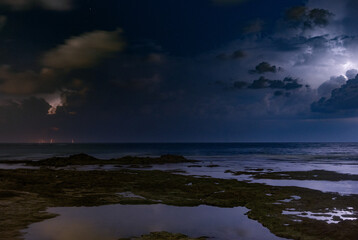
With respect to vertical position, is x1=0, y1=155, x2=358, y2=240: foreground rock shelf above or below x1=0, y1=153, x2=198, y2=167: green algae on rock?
above

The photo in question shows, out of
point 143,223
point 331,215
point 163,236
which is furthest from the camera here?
point 331,215

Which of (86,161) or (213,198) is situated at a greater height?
(213,198)

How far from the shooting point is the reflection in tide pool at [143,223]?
43.8 ft

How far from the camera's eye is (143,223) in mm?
15242

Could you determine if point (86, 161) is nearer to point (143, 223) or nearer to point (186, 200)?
point (186, 200)

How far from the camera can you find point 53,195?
2194cm

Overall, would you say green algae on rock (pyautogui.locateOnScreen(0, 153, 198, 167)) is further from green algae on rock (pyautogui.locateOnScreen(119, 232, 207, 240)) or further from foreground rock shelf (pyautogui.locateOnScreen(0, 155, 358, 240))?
green algae on rock (pyautogui.locateOnScreen(119, 232, 207, 240))

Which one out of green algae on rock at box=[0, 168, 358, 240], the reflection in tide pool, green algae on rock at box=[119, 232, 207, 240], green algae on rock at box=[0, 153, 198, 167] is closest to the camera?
green algae on rock at box=[119, 232, 207, 240]

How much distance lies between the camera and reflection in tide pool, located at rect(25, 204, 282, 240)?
43.8 feet

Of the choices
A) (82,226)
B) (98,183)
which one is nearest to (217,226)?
(82,226)

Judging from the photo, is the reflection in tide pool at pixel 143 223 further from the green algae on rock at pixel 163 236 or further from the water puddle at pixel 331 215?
the water puddle at pixel 331 215

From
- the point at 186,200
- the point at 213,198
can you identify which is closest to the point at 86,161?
the point at 186,200

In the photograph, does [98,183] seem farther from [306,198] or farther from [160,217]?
[306,198]

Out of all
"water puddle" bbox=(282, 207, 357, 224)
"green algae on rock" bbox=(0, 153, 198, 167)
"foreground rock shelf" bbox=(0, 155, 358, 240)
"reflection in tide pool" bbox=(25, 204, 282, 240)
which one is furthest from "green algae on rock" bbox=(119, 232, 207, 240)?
"green algae on rock" bbox=(0, 153, 198, 167)
